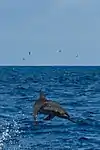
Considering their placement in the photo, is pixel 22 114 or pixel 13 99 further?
pixel 13 99

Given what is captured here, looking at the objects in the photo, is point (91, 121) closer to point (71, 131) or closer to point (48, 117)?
point (71, 131)

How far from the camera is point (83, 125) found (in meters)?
31.0

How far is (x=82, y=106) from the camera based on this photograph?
41125mm

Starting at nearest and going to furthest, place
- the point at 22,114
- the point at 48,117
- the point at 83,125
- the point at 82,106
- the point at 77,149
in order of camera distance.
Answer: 1. the point at 48,117
2. the point at 77,149
3. the point at 83,125
4. the point at 22,114
5. the point at 82,106

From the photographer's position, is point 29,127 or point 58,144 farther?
point 29,127

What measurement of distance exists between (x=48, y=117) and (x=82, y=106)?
25.7m

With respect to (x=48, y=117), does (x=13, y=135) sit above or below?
below

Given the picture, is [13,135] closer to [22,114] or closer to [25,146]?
[25,146]

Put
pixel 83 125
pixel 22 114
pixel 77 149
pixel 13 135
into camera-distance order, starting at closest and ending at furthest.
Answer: pixel 77 149 < pixel 13 135 < pixel 83 125 < pixel 22 114

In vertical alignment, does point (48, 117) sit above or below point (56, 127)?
above

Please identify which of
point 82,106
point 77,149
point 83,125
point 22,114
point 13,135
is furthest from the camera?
point 82,106

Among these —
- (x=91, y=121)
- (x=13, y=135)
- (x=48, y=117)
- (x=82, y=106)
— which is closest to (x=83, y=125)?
(x=91, y=121)

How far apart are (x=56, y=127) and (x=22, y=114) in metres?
5.58

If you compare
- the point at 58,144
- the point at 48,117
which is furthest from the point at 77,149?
the point at 48,117
